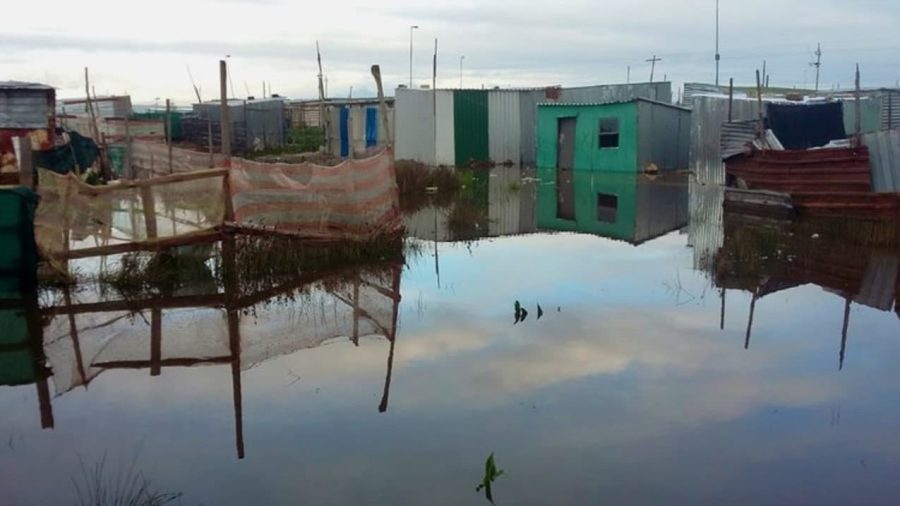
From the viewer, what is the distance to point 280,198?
1017 cm

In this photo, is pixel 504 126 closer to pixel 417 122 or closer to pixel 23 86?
pixel 417 122

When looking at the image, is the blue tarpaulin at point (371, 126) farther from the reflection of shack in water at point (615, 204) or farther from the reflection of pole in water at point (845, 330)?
the reflection of pole in water at point (845, 330)

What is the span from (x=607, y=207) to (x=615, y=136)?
8.98 metres

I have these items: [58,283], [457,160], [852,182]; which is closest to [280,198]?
[58,283]

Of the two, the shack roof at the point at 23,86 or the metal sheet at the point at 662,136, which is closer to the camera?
the shack roof at the point at 23,86

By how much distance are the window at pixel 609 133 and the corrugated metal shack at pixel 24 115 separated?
15.0m

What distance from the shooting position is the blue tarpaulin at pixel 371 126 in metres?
30.1

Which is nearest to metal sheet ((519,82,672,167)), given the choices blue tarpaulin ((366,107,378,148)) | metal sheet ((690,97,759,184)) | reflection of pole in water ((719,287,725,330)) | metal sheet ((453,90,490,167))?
metal sheet ((453,90,490,167))

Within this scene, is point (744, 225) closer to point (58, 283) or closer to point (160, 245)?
point (160, 245)

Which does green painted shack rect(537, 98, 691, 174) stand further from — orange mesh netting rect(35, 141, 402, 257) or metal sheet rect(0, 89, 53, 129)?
metal sheet rect(0, 89, 53, 129)

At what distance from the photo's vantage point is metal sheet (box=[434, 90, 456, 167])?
27.9 m

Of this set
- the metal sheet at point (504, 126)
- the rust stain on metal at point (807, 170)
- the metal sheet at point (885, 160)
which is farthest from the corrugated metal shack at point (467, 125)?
the metal sheet at point (885, 160)

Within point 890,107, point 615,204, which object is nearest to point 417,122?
point 615,204

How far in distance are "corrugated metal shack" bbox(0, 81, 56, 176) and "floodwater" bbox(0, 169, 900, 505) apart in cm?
1016
